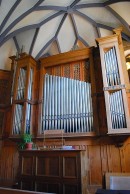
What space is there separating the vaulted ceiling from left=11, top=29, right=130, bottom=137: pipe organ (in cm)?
140

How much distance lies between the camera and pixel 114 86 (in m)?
5.52

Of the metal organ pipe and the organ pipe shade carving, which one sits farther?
the organ pipe shade carving

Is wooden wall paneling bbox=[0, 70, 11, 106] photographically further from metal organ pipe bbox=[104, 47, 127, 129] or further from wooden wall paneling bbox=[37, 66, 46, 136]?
metal organ pipe bbox=[104, 47, 127, 129]

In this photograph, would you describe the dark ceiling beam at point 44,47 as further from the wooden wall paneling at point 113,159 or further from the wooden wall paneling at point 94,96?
the wooden wall paneling at point 113,159

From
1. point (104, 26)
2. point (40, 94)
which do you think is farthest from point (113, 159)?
point (104, 26)

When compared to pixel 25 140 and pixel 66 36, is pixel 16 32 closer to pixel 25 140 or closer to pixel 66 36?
pixel 66 36

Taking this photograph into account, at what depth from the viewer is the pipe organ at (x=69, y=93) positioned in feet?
18.0

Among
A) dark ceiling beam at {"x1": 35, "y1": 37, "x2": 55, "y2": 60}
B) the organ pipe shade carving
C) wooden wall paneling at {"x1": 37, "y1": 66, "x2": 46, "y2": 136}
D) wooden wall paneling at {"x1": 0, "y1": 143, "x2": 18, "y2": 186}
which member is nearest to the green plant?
wooden wall paneling at {"x1": 37, "y1": 66, "x2": 46, "y2": 136}

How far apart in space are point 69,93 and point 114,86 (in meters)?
1.62

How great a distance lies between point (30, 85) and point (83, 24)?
4190 millimetres

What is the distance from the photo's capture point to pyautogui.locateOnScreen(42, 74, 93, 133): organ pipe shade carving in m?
5.75

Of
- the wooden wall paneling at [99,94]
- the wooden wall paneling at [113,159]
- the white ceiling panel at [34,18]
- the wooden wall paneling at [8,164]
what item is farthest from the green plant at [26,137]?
the white ceiling panel at [34,18]

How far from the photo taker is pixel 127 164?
4961 mm

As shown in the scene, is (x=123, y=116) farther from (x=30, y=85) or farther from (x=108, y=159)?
(x=30, y=85)
